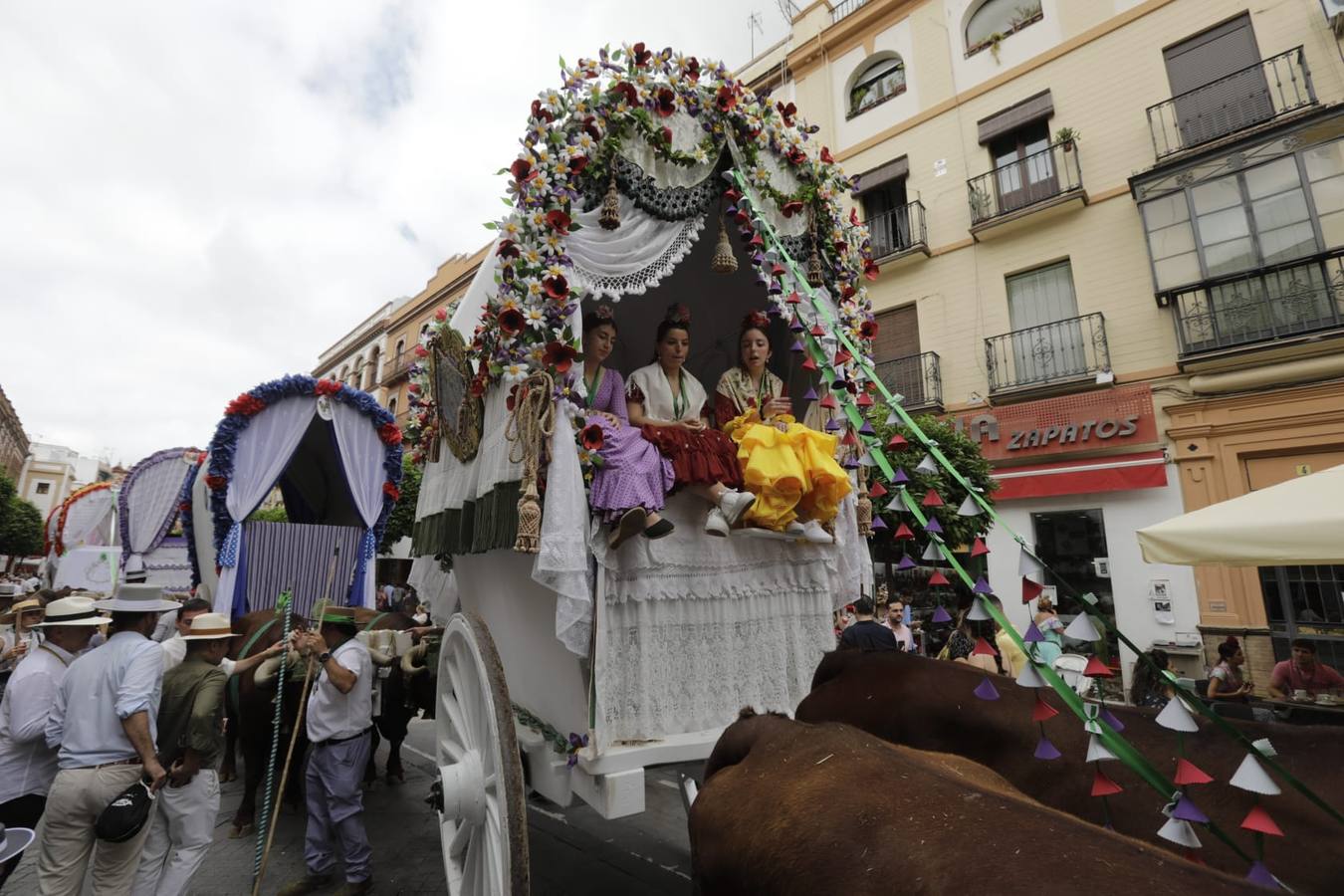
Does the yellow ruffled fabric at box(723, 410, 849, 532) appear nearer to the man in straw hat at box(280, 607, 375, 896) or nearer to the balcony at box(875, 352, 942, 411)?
the man in straw hat at box(280, 607, 375, 896)

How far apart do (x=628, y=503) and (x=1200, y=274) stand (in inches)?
454

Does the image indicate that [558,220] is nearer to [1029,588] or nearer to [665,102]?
[665,102]

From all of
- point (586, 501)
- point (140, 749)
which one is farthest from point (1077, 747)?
point (140, 749)

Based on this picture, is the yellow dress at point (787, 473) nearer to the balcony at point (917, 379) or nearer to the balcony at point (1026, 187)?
the balcony at point (917, 379)

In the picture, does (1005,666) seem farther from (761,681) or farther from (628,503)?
(628,503)

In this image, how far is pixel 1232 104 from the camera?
1037 cm

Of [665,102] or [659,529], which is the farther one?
[665,102]

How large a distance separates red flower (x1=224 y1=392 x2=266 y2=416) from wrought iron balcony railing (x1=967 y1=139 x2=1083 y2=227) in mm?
12232

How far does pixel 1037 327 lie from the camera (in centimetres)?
1179

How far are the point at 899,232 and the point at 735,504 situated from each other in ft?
42.6

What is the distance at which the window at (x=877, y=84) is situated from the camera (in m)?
14.6

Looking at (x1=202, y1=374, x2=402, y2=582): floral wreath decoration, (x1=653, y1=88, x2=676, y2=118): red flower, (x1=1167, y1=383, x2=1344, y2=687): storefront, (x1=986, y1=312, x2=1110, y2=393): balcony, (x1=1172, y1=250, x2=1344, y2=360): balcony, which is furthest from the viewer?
(x1=986, y1=312, x2=1110, y2=393): balcony

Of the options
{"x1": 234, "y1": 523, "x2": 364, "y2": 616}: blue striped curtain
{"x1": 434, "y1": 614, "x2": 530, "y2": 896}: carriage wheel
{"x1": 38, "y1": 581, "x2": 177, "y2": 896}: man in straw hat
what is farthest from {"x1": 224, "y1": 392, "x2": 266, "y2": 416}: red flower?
{"x1": 434, "y1": 614, "x2": 530, "y2": 896}: carriage wheel

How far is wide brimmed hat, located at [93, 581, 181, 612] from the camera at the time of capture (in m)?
3.45
